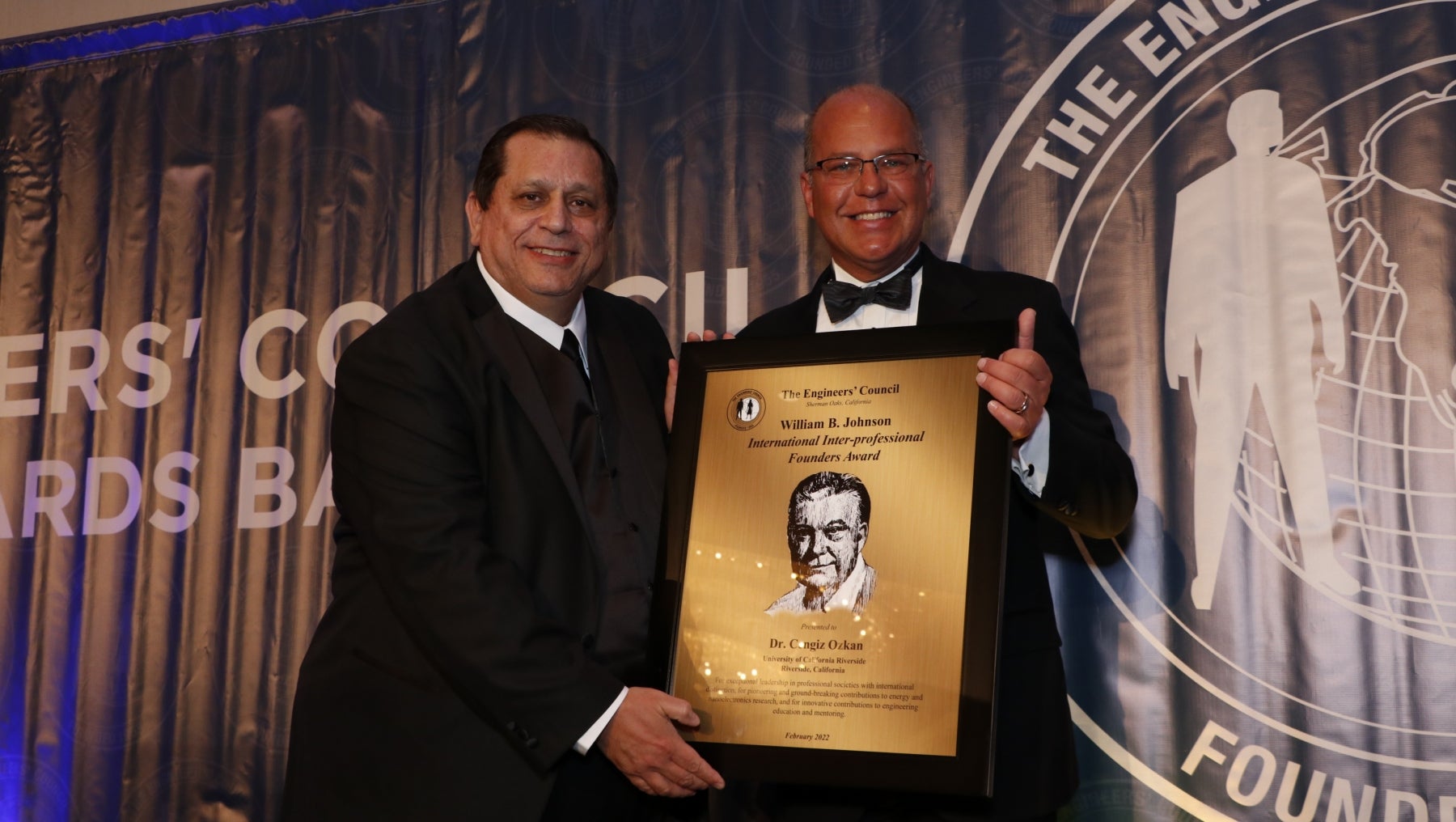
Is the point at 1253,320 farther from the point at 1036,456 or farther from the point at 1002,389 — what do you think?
the point at 1002,389

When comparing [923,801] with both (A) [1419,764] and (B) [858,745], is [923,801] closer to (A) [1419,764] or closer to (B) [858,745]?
(B) [858,745]

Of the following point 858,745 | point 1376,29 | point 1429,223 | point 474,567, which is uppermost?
point 1376,29

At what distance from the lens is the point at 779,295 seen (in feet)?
12.4

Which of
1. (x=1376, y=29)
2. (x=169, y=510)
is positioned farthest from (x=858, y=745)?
(x=169, y=510)

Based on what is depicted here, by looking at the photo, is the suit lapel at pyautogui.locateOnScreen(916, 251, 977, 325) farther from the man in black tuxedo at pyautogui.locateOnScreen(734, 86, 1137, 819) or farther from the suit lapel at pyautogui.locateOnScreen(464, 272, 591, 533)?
the suit lapel at pyautogui.locateOnScreen(464, 272, 591, 533)

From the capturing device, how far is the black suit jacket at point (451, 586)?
2273mm

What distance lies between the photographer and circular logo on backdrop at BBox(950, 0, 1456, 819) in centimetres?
315

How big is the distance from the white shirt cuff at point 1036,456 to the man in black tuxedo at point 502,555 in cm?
71

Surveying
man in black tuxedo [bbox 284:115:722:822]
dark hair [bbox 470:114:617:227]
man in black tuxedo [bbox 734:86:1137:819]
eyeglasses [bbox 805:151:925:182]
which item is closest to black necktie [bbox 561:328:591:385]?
man in black tuxedo [bbox 284:115:722:822]

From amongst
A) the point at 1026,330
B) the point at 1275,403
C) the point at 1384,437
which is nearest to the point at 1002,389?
the point at 1026,330

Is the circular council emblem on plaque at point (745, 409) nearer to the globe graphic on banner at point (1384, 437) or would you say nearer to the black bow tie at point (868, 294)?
the black bow tie at point (868, 294)

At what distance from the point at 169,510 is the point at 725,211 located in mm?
2138

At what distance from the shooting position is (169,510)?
429 centimetres

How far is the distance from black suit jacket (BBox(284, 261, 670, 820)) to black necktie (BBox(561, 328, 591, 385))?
12cm
